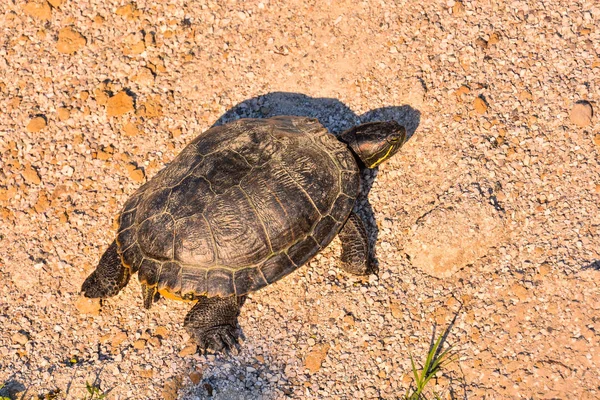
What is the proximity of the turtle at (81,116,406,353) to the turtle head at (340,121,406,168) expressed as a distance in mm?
16

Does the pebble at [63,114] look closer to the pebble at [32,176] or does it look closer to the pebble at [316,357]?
the pebble at [32,176]

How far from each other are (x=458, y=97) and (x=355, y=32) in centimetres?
157

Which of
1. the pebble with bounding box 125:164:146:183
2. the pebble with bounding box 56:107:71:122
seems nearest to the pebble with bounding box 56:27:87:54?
the pebble with bounding box 56:107:71:122

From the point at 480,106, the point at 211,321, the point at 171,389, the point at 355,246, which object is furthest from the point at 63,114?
the point at 480,106

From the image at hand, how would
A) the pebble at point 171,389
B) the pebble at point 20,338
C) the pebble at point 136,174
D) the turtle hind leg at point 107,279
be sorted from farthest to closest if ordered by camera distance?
1. the pebble at point 136,174
2. the pebble at point 20,338
3. the turtle hind leg at point 107,279
4. the pebble at point 171,389

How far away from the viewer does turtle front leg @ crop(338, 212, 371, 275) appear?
5906mm

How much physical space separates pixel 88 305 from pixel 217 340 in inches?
61.5

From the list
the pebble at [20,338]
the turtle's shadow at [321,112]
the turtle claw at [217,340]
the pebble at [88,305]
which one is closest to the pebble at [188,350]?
the turtle claw at [217,340]

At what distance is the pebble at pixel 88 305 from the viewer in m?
6.05

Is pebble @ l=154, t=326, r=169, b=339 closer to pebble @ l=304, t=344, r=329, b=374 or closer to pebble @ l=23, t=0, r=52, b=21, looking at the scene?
pebble @ l=304, t=344, r=329, b=374

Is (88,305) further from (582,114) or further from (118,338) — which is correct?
(582,114)

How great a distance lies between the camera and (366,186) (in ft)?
21.7

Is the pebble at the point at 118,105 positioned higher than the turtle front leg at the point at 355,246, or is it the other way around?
the pebble at the point at 118,105

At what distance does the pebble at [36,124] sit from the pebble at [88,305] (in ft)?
7.39
